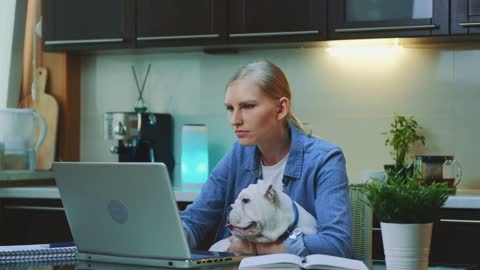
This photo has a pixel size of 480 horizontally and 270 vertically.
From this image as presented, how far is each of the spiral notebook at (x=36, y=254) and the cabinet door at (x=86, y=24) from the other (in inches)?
86.5

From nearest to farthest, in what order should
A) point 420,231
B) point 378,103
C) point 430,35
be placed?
point 420,231
point 430,35
point 378,103

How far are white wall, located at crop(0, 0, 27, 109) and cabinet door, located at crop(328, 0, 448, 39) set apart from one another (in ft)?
5.47

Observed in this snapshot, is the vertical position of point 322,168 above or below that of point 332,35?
below

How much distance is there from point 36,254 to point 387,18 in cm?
217

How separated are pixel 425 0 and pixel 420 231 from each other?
2.17 m

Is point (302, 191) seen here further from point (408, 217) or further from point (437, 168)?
point (437, 168)

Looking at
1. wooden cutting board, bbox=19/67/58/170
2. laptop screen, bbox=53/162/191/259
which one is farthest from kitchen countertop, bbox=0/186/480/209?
laptop screen, bbox=53/162/191/259

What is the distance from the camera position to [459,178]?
12.6 ft

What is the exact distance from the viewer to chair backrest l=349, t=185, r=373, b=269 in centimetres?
243

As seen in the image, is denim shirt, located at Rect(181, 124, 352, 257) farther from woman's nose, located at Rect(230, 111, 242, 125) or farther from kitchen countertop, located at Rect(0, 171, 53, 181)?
kitchen countertop, located at Rect(0, 171, 53, 181)

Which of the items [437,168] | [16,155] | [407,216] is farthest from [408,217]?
[16,155]

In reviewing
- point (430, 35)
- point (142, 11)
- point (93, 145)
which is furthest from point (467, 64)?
point (93, 145)

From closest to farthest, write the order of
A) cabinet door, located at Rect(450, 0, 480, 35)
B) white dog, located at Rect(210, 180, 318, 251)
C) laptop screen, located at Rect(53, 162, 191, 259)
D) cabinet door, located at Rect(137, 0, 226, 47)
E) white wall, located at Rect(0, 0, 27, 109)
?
laptop screen, located at Rect(53, 162, 191, 259)
white dog, located at Rect(210, 180, 318, 251)
cabinet door, located at Rect(450, 0, 480, 35)
cabinet door, located at Rect(137, 0, 226, 47)
white wall, located at Rect(0, 0, 27, 109)

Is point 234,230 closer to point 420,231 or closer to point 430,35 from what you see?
point 420,231
